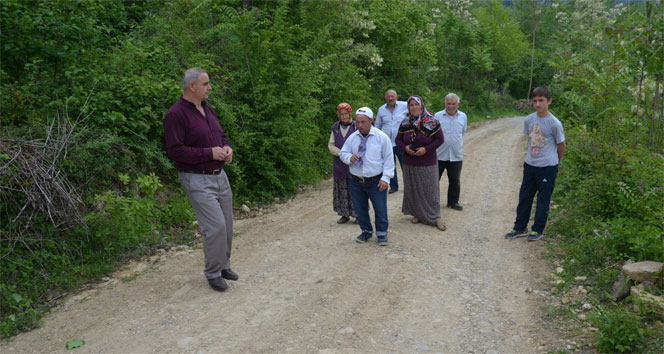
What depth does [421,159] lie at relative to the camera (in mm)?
7293

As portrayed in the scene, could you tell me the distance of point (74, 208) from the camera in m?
5.50

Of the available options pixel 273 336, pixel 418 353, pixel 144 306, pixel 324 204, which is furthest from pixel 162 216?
pixel 418 353

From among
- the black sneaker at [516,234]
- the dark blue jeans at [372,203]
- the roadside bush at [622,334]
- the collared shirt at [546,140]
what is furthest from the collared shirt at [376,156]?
the roadside bush at [622,334]

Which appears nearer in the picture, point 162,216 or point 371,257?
point 371,257

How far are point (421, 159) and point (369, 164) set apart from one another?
4.32 feet

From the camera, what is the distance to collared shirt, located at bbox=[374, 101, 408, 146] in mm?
9102

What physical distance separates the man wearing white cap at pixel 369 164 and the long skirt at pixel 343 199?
914mm

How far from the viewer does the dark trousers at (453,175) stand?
26.7 ft

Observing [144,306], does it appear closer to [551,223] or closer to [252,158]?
[252,158]

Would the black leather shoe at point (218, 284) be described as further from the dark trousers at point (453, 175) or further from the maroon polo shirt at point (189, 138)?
the dark trousers at point (453, 175)

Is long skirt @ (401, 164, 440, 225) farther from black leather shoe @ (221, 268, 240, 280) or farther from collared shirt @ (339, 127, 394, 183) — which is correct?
black leather shoe @ (221, 268, 240, 280)

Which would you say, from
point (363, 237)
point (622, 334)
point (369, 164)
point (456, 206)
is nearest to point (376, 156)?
point (369, 164)

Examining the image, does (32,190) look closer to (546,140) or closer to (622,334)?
(622,334)

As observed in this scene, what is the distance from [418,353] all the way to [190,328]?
1.99 metres
